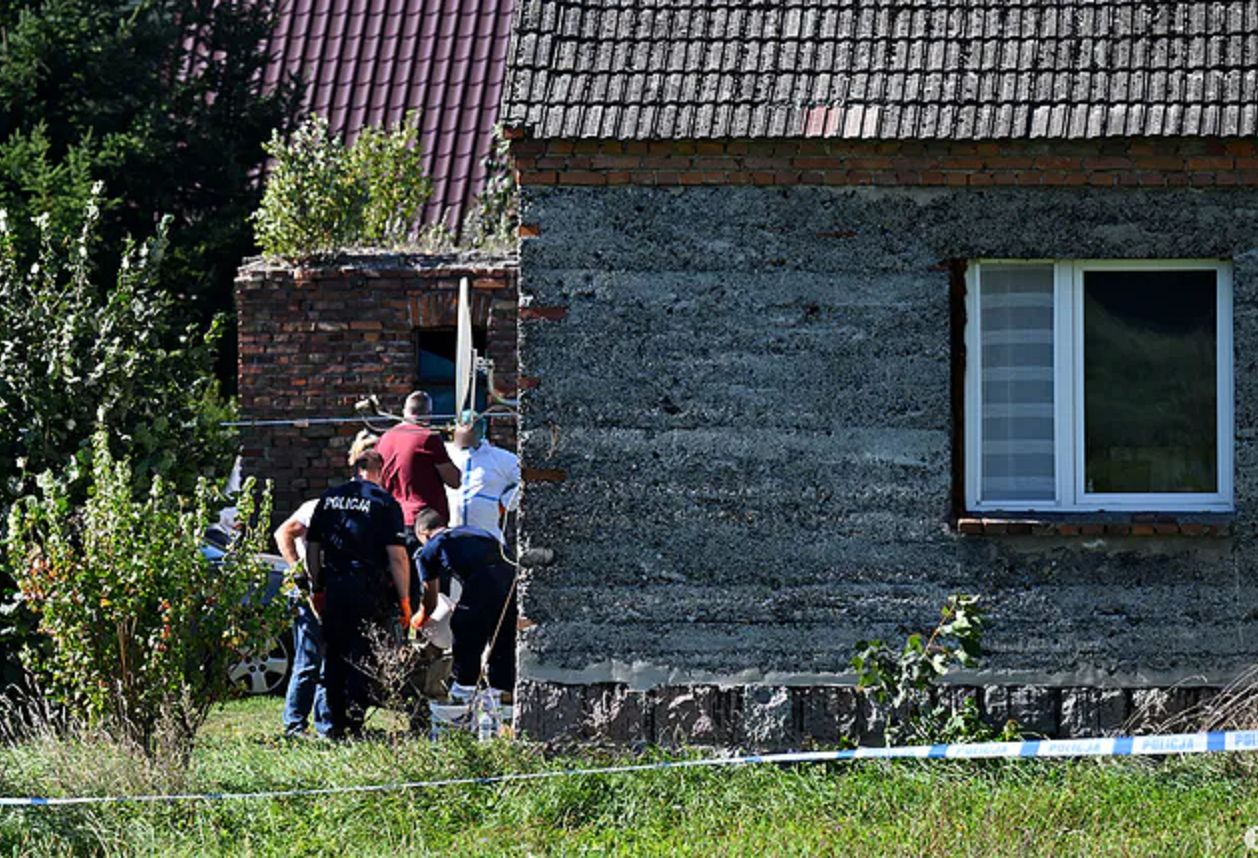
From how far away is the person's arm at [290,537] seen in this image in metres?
12.2

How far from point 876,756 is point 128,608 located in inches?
132

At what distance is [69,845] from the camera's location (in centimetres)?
885

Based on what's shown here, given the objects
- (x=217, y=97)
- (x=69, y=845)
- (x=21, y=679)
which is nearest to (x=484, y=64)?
(x=217, y=97)

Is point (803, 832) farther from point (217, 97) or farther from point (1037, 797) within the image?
point (217, 97)

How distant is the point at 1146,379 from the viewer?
10.2 metres

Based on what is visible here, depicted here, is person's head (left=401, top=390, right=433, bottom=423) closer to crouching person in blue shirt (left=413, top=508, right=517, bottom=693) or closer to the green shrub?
crouching person in blue shirt (left=413, top=508, right=517, bottom=693)

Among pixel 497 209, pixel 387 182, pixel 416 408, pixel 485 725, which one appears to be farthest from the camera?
pixel 497 209

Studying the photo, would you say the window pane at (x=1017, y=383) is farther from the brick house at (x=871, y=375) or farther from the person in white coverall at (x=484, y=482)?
the person in white coverall at (x=484, y=482)

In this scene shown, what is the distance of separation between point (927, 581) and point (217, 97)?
11.8 m

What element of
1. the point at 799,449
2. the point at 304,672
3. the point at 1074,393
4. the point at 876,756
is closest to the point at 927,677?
the point at 876,756

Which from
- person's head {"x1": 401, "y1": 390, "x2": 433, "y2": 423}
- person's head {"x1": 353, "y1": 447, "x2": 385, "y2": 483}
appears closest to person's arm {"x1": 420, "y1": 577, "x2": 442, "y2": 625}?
person's head {"x1": 353, "y1": 447, "x2": 385, "y2": 483}

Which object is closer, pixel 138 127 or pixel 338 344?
pixel 338 344

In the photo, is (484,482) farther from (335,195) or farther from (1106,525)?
(1106,525)

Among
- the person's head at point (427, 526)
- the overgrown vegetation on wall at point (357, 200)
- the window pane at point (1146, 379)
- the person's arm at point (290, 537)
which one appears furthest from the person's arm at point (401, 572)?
the overgrown vegetation on wall at point (357, 200)
